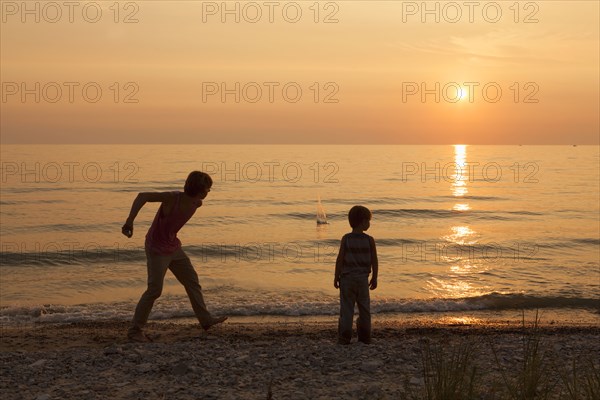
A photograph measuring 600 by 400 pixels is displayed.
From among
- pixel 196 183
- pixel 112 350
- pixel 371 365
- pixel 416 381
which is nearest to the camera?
pixel 416 381

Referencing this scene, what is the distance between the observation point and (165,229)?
331 inches

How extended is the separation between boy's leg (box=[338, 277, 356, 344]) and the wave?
14.5ft

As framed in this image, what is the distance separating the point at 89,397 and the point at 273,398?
176cm

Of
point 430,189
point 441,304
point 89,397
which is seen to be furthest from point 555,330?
point 430,189

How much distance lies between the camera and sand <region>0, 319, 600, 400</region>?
6617mm

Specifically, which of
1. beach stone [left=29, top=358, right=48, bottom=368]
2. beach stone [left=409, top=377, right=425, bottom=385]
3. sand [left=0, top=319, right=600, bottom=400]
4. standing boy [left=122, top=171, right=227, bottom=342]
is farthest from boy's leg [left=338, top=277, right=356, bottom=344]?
beach stone [left=29, top=358, right=48, bottom=368]

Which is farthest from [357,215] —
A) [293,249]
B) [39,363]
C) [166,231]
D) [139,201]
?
[293,249]

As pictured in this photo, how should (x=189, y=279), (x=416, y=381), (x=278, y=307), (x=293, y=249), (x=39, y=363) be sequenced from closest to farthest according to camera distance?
(x=416, y=381), (x=39, y=363), (x=189, y=279), (x=278, y=307), (x=293, y=249)

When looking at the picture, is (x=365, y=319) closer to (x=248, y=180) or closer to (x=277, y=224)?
(x=277, y=224)

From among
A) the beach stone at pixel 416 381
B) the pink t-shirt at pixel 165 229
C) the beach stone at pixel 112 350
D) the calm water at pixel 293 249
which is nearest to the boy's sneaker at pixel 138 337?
the beach stone at pixel 112 350

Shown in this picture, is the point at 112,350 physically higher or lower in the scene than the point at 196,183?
lower

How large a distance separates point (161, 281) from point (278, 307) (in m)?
5.09

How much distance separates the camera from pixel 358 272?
8.24 metres

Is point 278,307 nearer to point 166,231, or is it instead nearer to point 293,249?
point 166,231
